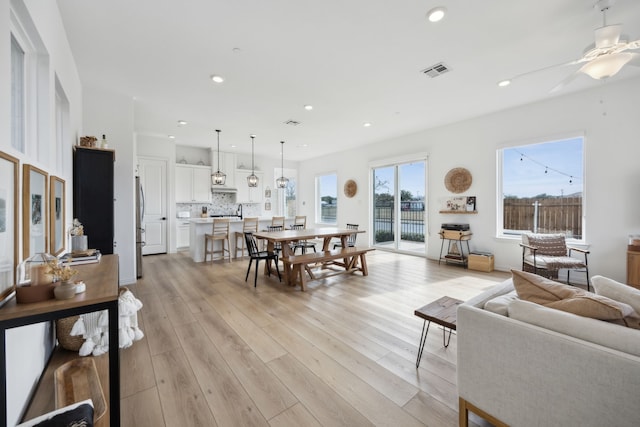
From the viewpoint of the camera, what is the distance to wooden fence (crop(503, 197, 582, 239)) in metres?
4.18

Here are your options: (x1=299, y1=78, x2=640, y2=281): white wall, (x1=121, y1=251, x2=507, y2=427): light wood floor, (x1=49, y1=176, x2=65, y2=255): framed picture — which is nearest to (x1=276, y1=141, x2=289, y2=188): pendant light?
(x1=299, y1=78, x2=640, y2=281): white wall

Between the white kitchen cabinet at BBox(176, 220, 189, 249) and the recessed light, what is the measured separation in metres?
7.14

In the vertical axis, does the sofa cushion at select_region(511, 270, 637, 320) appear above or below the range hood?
below

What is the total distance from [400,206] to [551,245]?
3.17m

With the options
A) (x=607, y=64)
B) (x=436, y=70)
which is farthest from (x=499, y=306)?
Result: (x=436, y=70)

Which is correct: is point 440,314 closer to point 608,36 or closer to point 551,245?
point 608,36

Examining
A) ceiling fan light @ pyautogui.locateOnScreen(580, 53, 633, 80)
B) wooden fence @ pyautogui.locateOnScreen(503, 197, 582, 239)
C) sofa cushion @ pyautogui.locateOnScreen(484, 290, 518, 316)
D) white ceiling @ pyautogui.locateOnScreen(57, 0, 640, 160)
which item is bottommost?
sofa cushion @ pyautogui.locateOnScreen(484, 290, 518, 316)

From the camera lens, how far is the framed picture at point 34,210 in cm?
145

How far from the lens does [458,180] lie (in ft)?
17.6

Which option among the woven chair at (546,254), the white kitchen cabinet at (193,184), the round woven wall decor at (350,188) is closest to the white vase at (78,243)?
the white kitchen cabinet at (193,184)

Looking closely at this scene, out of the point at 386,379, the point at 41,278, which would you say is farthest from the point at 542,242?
the point at 41,278

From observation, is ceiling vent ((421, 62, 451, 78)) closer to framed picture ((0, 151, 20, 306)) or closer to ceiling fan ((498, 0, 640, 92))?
ceiling fan ((498, 0, 640, 92))

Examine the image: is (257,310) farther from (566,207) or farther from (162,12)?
(566,207)

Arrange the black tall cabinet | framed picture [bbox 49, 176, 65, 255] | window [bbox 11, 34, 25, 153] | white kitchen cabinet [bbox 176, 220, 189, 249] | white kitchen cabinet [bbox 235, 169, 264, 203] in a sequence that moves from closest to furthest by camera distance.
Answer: window [bbox 11, 34, 25, 153] → framed picture [bbox 49, 176, 65, 255] → the black tall cabinet → white kitchen cabinet [bbox 176, 220, 189, 249] → white kitchen cabinet [bbox 235, 169, 264, 203]
